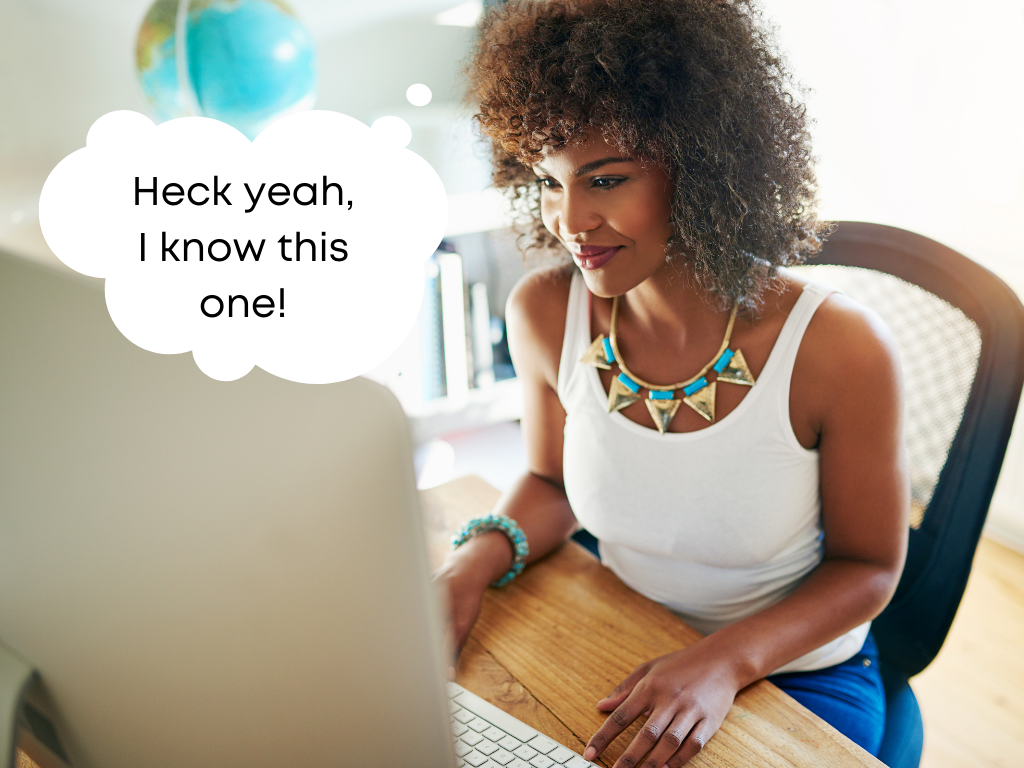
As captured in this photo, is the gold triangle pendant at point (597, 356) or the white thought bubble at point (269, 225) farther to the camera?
the white thought bubble at point (269, 225)

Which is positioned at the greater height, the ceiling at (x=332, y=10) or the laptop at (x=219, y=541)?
the ceiling at (x=332, y=10)

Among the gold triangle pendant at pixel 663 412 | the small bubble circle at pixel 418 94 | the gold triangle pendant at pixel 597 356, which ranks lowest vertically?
the gold triangle pendant at pixel 663 412

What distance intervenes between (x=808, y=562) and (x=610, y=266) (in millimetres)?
418

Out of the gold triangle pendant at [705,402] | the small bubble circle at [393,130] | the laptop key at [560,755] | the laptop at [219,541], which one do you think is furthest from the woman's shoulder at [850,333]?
the small bubble circle at [393,130]

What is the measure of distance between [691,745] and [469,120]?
117 centimetres

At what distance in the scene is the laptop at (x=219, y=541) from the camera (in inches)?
11.0

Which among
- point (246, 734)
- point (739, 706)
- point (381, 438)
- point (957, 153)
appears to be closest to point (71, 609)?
point (246, 734)

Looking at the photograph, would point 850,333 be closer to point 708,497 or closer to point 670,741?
point 708,497

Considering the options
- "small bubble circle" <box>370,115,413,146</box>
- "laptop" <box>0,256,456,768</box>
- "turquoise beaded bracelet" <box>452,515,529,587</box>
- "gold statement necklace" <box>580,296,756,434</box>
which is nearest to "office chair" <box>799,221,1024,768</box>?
"gold statement necklace" <box>580,296,756,434</box>

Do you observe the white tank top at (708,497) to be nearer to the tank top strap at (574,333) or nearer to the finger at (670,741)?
the tank top strap at (574,333)

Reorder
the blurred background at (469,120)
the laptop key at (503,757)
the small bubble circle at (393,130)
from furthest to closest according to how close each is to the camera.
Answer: the small bubble circle at (393,130), the blurred background at (469,120), the laptop key at (503,757)

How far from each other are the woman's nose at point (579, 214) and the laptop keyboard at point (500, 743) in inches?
17.7

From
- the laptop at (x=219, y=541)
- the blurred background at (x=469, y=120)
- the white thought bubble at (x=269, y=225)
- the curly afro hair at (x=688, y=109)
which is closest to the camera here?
the laptop at (x=219, y=541)

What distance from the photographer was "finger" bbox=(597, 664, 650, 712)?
63cm
